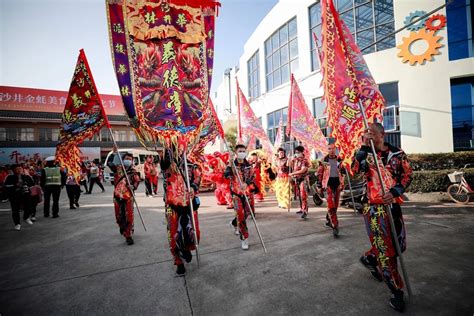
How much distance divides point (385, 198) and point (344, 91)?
4.46ft

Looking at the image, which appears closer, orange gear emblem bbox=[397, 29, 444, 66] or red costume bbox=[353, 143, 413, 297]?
red costume bbox=[353, 143, 413, 297]

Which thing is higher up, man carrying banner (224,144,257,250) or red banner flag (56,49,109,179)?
red banner flag (56,49,109,179)

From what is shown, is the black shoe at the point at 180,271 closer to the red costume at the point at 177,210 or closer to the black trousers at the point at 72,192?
the red costume at the point at 177,210

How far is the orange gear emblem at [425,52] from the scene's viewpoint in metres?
9.30

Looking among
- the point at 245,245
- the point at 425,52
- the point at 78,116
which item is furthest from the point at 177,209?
the point at 425,52

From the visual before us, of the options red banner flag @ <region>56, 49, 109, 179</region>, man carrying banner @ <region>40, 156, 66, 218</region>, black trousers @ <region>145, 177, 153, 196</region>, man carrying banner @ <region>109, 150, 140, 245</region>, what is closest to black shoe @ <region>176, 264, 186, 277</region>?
man carrying banner @ <region>109, 150, 140, 245</region>

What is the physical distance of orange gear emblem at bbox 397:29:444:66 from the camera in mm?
9297

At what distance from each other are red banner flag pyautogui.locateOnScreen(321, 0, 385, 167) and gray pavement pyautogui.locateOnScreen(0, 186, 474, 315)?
1.56 m

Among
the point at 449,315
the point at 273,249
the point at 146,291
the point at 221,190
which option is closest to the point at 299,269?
the point at 273,249

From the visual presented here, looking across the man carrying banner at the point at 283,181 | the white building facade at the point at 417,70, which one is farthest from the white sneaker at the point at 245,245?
the white building facade at the point at 417,70

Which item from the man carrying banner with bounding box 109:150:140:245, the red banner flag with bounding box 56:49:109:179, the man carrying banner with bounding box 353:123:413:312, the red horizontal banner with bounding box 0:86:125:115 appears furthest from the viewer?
the red horizontal banner with bounding box 0:86:125:115

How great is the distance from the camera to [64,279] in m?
3.24

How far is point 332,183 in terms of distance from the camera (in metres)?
4.61

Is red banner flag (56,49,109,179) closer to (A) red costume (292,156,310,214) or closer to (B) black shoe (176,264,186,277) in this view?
(B) black shoe (176,264,186,277)
